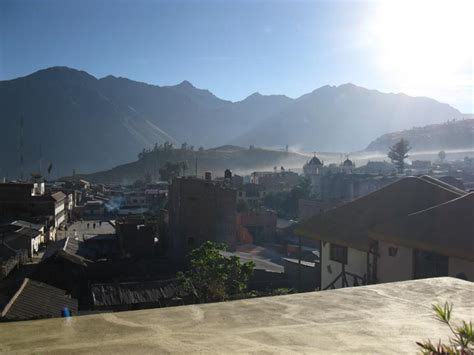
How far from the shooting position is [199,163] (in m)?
123

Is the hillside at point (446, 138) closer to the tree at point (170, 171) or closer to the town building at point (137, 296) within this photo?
the tree at point (170, 171)

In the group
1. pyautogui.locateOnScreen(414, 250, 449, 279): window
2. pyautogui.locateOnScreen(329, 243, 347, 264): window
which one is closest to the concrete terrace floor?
pyautogui.locateOnScreen(414, 250, 449, 279): window

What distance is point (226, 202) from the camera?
2800 centimetres

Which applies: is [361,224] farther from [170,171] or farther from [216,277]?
[170,171]

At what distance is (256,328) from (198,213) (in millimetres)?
24798

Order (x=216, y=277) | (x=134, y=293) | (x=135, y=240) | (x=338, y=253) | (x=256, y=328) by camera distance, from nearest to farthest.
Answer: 1. (x=256, y=328)
2. (x=338, y=253)
3. (x=216, y=277)
4. (x=134, y=293)
5. (x=135, y=240)

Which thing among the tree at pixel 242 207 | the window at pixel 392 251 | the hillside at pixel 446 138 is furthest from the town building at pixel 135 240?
the hillside at pixel 446 138

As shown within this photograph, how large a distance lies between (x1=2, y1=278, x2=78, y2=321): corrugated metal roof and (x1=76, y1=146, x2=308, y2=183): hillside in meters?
82.3

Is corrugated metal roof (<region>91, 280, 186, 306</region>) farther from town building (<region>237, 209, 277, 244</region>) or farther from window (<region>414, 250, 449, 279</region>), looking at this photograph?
town building (<region>237, 209, 277, 244</region>)

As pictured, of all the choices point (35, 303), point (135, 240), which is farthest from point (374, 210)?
point (135, 240)

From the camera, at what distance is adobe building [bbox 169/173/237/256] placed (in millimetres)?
26766

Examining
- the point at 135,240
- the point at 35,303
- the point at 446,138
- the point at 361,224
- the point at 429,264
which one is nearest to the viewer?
the point at 429,264

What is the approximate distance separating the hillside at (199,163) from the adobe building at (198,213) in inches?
2701

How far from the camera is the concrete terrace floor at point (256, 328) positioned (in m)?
2.14
